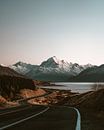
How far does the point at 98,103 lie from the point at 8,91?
10633cm

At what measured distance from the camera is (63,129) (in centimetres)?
1589

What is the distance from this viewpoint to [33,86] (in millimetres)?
172500

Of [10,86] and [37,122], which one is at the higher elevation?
[10,86]

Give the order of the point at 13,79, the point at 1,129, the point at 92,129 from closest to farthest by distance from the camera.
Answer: the point at 1,129 → the point at 92,129 → the point at 13,79

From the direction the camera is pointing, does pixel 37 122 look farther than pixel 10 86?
No

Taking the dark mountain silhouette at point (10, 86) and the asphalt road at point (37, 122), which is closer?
the asphalt road at point (37, 122)

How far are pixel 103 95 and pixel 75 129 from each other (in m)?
34.4

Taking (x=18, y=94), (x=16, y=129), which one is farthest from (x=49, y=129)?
(x=18, y=94)

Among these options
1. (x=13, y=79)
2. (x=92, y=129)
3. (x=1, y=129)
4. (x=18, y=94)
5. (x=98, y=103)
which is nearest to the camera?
(x=1, y=129)

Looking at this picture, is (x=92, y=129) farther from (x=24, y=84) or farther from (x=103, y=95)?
(x=24, y=84)

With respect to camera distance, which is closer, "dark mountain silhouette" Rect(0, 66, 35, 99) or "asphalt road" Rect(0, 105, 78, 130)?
"asphalt road" Rect(0, 105, 78, 130)

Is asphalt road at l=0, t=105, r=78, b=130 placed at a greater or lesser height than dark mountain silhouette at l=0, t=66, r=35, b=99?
lesser

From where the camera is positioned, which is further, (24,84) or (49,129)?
(24,84)

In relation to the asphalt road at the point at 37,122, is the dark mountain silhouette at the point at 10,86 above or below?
above
